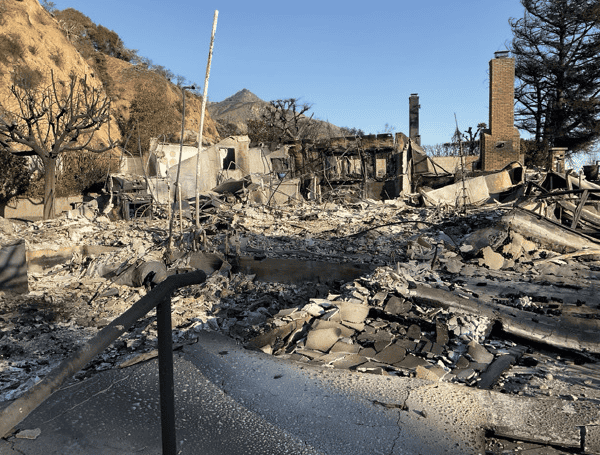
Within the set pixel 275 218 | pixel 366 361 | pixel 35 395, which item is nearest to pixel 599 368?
pixel 366 361

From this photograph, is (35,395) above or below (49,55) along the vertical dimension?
below

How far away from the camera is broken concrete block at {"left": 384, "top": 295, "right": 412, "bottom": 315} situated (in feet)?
15.5

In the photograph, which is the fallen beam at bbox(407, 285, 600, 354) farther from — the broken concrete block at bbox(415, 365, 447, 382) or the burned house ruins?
the broken concrete block at bbox(415, 365, 447, 382)

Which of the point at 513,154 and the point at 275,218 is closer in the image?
the point at 275,218

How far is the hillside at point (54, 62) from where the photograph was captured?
961 inches

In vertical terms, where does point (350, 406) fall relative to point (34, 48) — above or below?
below

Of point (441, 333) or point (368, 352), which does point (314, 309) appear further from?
point (441, 333)

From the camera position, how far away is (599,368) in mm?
3699

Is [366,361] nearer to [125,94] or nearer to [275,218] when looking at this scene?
[275,218]

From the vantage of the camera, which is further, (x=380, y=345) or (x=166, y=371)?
(x=380, y=345)

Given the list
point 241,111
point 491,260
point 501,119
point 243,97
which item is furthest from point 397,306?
point 243,97

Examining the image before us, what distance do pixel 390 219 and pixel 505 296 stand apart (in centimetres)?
641

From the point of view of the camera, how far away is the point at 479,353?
392 centimetres

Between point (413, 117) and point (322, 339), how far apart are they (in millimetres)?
22752
